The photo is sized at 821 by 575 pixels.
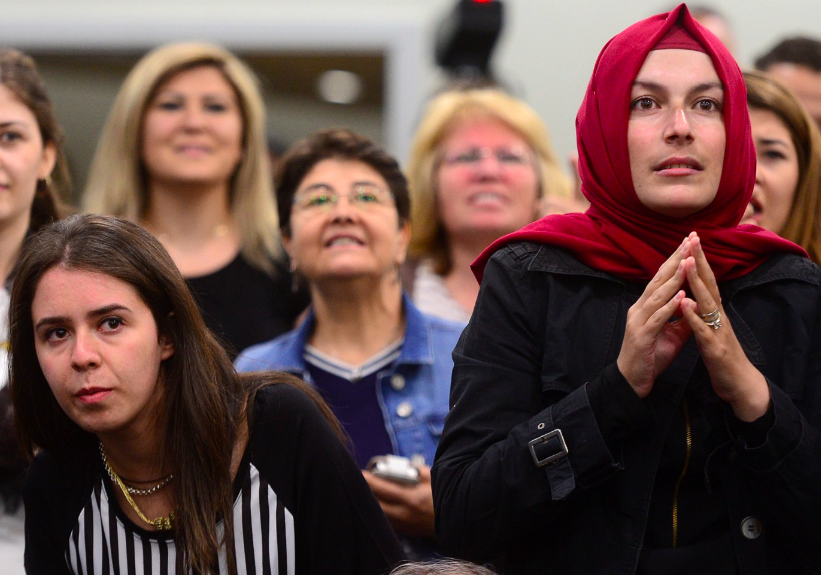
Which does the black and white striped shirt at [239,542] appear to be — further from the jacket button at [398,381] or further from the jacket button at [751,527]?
the jacket button at [751,527]

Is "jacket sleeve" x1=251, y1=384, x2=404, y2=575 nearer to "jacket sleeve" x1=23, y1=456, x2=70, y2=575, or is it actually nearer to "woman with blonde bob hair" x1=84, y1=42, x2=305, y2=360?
"jacket sleeve" x1=23, y1=456, x2=70, y2=575

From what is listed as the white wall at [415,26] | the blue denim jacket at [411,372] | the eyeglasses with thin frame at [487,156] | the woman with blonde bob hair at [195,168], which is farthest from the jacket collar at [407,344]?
the white wall at [415,26]

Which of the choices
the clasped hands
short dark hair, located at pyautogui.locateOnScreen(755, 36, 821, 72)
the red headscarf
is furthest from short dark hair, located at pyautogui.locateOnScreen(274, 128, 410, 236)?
the clasped hands

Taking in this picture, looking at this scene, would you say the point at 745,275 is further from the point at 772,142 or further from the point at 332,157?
the point at 332,157

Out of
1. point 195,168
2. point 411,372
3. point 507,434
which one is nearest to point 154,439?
point 507,434

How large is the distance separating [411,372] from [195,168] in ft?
3.73

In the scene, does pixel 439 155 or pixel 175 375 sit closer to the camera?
pixel 175 375

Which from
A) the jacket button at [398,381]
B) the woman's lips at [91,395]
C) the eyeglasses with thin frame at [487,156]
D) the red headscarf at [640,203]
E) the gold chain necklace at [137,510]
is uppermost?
the eyeglasses with thin frame at [487,156]

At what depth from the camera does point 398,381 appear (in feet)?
9.97

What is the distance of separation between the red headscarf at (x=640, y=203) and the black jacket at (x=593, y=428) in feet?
0.10

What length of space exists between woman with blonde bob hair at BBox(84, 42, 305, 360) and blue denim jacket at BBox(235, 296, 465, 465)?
0.48 meters

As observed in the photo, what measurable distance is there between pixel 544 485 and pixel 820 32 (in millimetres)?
4571

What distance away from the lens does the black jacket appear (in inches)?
76.0

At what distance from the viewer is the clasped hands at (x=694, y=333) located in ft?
6.20
